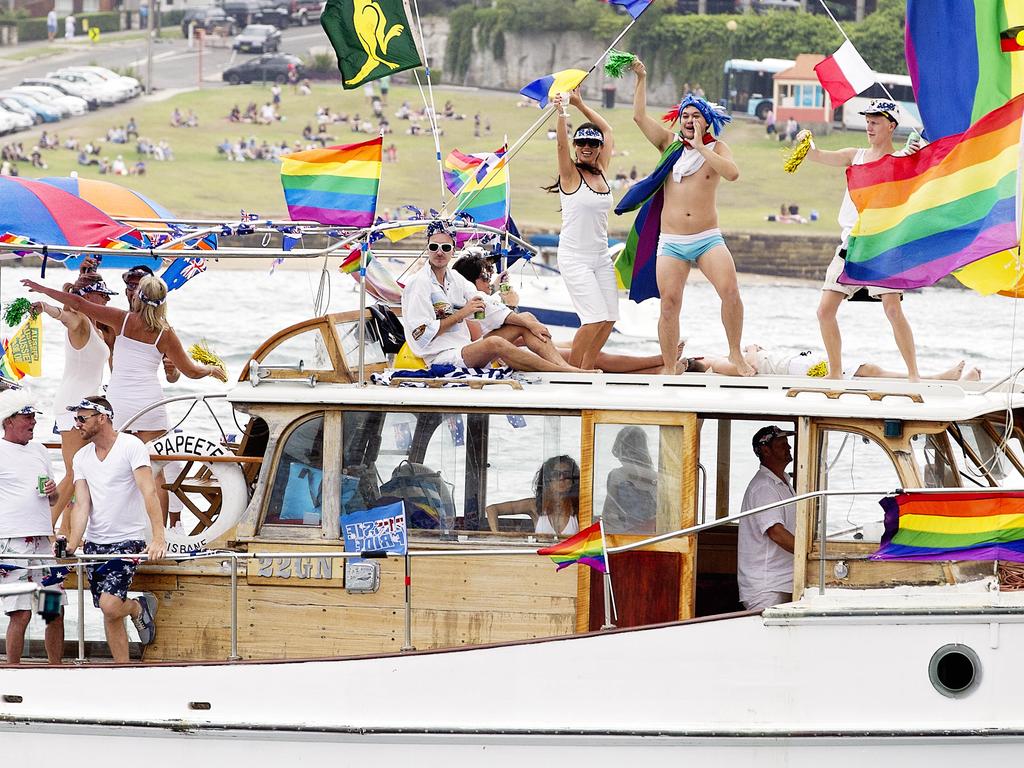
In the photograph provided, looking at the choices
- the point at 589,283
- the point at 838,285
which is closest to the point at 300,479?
the point at 589,283

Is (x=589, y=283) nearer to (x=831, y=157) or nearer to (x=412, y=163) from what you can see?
(x=831, y=157)

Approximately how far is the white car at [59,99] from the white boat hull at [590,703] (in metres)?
71.3

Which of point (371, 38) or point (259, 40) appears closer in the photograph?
point (371, 38)

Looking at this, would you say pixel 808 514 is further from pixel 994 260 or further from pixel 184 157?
pixel 184 157

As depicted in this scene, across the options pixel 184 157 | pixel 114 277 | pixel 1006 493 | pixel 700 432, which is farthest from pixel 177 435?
pixel 184 157

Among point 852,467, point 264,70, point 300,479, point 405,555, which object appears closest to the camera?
point 405,555

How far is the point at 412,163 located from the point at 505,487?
64.6 metres

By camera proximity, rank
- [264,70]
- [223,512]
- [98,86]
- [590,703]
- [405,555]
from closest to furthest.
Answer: [590,703]
[405,555]
[223,512]
[98,86]
[264,70]

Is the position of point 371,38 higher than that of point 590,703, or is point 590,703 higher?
point 371,38

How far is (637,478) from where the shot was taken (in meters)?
8.32

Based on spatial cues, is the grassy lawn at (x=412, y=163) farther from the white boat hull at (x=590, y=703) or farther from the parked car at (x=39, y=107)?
the white boat hull at (x=590, y=703)

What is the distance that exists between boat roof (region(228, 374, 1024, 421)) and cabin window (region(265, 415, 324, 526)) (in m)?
0.19

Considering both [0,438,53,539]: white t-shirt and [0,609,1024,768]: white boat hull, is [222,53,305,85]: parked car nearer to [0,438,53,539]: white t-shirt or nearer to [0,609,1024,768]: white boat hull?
[0,438,53,539]: white t-shirt

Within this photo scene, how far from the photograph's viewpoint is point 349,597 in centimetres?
854
